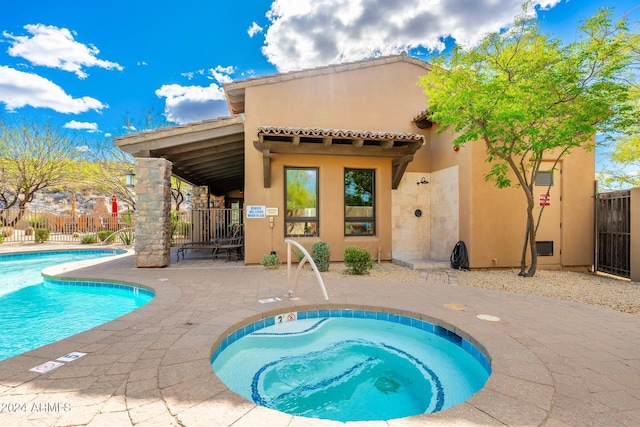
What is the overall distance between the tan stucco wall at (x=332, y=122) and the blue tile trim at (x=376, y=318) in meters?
4.09

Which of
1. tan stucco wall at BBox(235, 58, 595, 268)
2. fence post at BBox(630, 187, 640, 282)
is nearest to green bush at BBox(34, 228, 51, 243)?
tan stucco wall at BBox(235, 58, 595, 268)

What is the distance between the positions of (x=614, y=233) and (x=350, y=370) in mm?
8688

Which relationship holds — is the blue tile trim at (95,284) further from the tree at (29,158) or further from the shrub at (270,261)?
the tree at (29,158)

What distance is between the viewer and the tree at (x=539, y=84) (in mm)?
5930

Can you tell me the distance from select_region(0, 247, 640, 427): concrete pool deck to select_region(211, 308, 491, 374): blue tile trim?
0.11m

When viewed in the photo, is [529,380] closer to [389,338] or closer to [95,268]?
[389,338]

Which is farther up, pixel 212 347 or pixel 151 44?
pixel 151 44

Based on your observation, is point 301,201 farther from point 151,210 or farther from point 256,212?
point 151,210

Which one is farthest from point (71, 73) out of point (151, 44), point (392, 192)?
point (392, 192)

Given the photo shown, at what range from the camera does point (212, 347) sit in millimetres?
3234

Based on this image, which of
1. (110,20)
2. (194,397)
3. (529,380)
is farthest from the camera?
(110,20)

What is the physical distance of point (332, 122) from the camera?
936 centimetres

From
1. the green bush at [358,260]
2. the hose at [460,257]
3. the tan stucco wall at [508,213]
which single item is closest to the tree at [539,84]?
the tan stucco wall at [508,213]

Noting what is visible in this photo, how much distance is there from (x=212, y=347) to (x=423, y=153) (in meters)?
8.95
